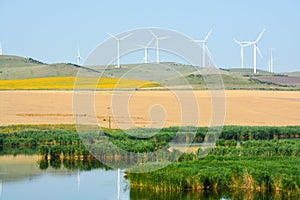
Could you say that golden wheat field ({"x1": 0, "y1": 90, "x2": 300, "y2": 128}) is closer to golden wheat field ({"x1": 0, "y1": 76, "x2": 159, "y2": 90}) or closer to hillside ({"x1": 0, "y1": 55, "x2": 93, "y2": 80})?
golden wheat field ({"x1": 0, "y1": 76, "x2": 159, "y2": 90})

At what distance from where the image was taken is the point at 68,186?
29.5 m

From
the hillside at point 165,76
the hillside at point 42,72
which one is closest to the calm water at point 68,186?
the hillside at point 165,76

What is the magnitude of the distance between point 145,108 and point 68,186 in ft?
131

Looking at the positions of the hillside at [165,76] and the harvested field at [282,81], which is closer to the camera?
the hillside at [165,76]

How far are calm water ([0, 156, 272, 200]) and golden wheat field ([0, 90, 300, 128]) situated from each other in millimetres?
19701

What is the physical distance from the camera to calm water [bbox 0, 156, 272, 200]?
85.8 feet

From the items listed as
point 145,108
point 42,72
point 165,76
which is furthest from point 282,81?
point 145,108

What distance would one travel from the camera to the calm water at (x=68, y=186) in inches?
1030

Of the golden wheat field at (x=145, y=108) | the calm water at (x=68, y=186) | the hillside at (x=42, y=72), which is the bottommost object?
the calm water at (x=68, y=186)

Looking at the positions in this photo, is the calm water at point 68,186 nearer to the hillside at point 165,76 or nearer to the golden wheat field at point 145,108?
the golden wheat field at point 145,108

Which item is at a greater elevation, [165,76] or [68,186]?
[165,76]

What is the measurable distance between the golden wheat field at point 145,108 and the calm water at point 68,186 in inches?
776

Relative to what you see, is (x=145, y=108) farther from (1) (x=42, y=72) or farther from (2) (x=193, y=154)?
(1) (x=42, y=72)

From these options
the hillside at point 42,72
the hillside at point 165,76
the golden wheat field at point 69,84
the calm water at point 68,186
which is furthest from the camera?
the hillside at point 42,72
